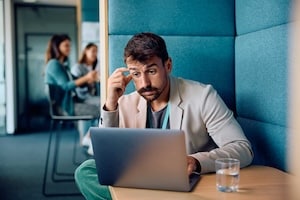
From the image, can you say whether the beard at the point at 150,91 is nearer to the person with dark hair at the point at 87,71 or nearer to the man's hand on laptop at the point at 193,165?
the man's hand on laptop at the point at 193,165

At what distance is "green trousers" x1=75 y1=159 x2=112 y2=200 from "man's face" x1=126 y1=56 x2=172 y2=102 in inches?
13.7

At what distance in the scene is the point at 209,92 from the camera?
1.50m

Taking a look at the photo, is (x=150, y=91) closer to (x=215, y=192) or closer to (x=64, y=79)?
(x=215, y=192)

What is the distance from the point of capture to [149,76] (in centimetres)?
147

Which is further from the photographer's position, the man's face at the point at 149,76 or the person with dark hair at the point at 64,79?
the person with dark hair at the point at 64,79

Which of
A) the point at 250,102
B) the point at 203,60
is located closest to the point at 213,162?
the point at 250,102

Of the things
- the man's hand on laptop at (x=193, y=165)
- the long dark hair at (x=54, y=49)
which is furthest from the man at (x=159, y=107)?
the long dark hair at (x=54, y=49)

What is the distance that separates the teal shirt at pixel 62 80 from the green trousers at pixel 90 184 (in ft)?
5.39

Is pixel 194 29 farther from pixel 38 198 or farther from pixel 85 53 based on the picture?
pixel 85 53

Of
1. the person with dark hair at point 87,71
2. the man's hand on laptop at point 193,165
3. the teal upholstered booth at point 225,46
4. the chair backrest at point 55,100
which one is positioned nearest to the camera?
the man's hand on laptop at point 193,165

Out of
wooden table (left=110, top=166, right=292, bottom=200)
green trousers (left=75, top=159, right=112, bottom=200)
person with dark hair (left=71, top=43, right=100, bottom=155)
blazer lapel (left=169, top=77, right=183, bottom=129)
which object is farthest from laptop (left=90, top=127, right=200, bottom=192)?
person with dark hair (left=71, top=43, right=100, bottom=155)

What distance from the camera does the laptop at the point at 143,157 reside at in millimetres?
1007

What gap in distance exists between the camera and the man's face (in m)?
1.45

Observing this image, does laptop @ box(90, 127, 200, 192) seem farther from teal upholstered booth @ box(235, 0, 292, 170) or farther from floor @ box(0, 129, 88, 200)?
floor @ box(0, 129, 88, 200)
